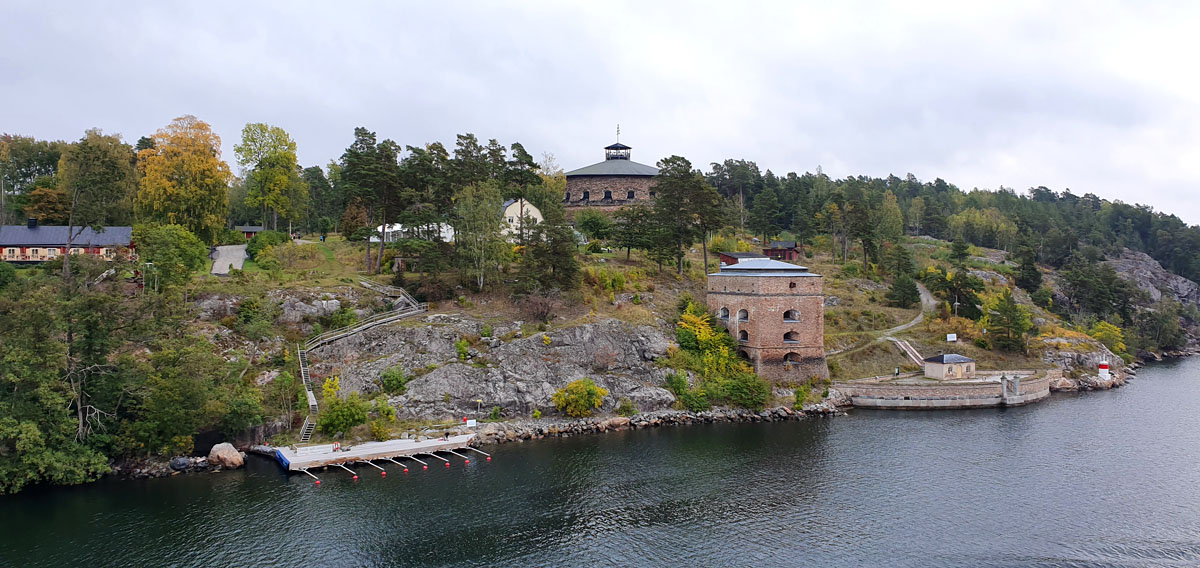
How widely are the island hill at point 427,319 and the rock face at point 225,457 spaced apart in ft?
4.59

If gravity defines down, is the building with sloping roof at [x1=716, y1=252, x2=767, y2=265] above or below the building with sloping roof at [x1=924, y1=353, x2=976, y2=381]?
above

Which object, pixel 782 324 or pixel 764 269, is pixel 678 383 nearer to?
pixel 782 324

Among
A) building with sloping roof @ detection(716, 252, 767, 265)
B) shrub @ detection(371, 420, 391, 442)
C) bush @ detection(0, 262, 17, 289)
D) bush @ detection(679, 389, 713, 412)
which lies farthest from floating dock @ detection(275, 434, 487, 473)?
building with sloping roof @ detection(716, 252, 767, 265)

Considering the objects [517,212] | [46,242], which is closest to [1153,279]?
[517,212]

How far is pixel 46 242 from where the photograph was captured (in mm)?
49844

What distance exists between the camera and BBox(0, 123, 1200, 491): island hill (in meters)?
33.8

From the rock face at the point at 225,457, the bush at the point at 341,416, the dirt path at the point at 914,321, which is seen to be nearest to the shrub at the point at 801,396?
the dirt path at the point at 914,321

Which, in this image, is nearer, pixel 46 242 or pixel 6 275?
pixel 6 275

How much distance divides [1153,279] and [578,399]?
104769 mm

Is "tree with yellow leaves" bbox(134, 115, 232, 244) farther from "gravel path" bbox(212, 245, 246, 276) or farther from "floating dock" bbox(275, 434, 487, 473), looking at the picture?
"floating dock" bbox(275, 434, 487, 473)

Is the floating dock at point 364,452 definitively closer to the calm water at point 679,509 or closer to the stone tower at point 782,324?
the calm water at point 679,509

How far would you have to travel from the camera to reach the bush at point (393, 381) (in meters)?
39.7

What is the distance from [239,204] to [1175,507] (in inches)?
3177

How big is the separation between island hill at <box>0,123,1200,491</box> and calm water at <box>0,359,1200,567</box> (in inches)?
149
